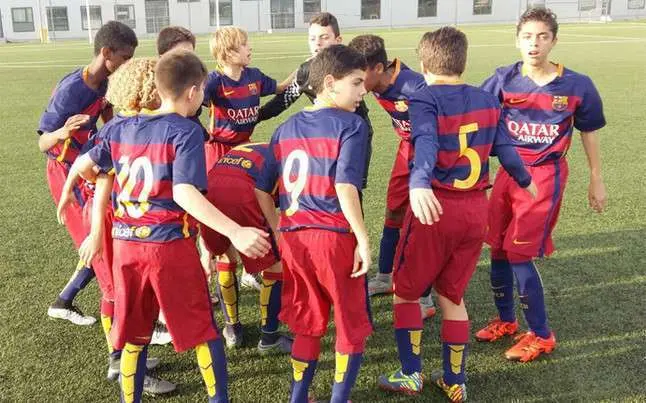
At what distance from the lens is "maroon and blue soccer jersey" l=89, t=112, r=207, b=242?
2490 mm

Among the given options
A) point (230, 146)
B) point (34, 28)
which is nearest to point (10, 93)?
point (230, 146)

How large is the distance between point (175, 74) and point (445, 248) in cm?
159

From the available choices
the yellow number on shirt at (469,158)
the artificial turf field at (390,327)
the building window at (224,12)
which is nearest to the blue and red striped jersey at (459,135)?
the yellow number on shirt at (469,158)

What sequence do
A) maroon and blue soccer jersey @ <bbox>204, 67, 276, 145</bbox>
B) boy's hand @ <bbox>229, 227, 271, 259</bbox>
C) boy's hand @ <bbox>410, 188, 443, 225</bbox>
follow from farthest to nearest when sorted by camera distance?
1. maroon and blue soccer jersey @ <bbox>204, 67, 276, 145</bbox>
2. boy's hand @ <bbox>410, 188, 443, 225</bbox>
3. boy's hand @ <bbox>229, 227, 271, 259</bbox>

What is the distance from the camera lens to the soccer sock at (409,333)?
3.19 m

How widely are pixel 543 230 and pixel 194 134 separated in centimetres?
219

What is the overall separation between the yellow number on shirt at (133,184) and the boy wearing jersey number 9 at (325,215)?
1.87 ft

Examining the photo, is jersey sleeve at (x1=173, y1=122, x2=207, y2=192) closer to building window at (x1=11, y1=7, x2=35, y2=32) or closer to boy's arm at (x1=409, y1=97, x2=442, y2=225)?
boy's arm at (x1=409, y1=97, x2=442, y2=225)

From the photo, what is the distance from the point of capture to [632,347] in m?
3.65

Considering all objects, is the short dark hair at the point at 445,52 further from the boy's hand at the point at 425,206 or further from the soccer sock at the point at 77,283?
the soccer sock at the point at 77,283

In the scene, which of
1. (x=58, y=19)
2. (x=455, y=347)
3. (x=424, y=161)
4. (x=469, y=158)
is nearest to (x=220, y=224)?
(x=424, y=161)

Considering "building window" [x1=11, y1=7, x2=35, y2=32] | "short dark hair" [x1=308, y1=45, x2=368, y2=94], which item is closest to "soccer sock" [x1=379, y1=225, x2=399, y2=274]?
"short dark hair" [x1=308, y1=45, x2=368, y2=94]

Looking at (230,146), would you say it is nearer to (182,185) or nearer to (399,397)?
(182,185)

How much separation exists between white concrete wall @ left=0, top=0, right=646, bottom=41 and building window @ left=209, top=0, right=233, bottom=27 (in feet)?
1.21
